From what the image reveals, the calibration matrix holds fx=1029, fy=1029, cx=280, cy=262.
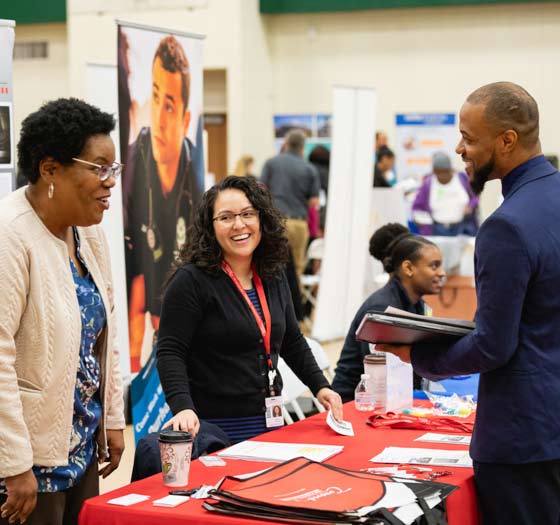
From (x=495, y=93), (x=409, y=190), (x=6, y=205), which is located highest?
(x=495, y=93)

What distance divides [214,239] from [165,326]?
33 cm

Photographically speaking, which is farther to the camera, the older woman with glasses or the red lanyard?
the red lanyard

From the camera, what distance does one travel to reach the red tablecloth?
229 cm

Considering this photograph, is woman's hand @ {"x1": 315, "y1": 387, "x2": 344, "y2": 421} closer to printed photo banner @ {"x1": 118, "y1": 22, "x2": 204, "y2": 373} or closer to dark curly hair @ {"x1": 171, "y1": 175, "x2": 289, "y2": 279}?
dark curly hair @ {"x1": 171, "y1": 175, "x2": 289, "y2": 279}

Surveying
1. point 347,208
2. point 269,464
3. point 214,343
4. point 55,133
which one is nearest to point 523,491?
point 269,464

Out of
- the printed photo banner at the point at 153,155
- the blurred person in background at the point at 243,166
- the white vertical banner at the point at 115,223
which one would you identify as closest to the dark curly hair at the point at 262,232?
the printed photo banner at the point at 153,155

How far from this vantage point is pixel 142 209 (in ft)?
18.5

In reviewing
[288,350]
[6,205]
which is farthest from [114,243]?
[6,205]

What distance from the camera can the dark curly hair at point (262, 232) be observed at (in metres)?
3.30

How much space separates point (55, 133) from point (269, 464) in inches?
40.8

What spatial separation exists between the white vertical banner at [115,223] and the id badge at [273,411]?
2.65m

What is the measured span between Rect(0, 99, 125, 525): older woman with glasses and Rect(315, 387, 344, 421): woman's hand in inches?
36.3

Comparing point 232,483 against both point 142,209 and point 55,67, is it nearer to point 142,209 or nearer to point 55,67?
point 142,209

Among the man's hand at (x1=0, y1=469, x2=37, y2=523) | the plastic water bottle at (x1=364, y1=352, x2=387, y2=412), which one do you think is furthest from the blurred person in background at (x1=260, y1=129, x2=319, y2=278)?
the man's hand at (x1=0, y1=469, x2=37, y2=523)
